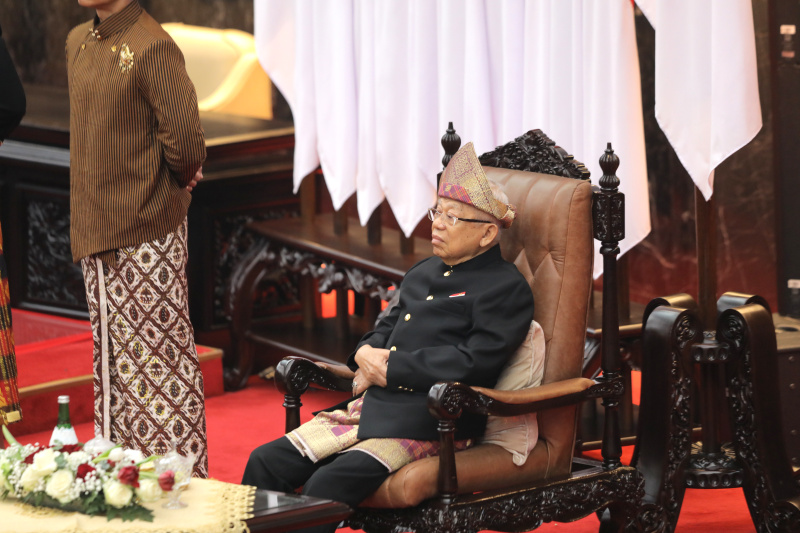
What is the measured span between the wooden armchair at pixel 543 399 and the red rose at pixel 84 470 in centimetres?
71

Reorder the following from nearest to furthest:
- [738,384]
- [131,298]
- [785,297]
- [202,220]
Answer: [738,384], [131,298], [785,297], [202,220]

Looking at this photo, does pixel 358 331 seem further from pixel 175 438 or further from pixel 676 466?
pixel 676 466

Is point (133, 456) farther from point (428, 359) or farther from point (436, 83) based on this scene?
point (436, 83)

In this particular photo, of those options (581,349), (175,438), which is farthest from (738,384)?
(175,438)

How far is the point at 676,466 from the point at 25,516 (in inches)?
67.5

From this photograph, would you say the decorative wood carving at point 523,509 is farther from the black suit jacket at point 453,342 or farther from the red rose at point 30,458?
the red rose at point 30,458

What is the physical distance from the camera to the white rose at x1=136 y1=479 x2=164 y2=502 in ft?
7.52

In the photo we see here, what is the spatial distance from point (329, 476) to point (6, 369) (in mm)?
1085

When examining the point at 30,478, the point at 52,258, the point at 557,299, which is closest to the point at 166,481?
the point at 30,478

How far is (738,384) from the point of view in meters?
3.24

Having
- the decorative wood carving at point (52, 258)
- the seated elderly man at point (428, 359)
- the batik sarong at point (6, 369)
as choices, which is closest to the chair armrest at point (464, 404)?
the seated elderly man at point (428, 359)

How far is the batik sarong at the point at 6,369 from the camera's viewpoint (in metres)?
3.30

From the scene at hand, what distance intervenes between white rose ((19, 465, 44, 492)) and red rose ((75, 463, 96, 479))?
7cm

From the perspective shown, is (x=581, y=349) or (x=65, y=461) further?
(x=581, y=349)
